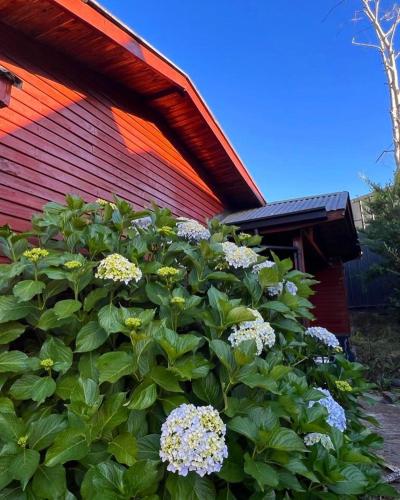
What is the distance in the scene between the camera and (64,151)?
368 centimetres

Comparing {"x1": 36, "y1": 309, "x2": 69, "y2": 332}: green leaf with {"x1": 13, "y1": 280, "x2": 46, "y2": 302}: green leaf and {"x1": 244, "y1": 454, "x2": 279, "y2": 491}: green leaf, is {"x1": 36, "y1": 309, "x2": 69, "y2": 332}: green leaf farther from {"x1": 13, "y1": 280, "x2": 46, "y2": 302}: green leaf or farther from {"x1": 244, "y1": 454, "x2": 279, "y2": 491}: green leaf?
{"x1": 244, "y1": 454, "x2": 279, "y2": 491}: green leaf

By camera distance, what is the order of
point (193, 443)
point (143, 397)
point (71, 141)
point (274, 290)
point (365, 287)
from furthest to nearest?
1. point (365, 287)
2. point (71, 141)
3. point (274, 290)
4. point (143, 397)
5. point (193, 443)

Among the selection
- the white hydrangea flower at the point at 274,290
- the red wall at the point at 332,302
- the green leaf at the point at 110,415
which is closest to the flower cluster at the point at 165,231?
the white hydrangea flower at the point at 274,290

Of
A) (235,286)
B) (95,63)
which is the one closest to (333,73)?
(95,63)

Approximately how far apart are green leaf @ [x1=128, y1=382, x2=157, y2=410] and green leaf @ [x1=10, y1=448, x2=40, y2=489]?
1.17 ft

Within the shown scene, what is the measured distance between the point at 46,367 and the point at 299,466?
109cm

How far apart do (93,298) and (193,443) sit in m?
0.94

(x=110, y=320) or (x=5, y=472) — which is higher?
(x=110, y=320)

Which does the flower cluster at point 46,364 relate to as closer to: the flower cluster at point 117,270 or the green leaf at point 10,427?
the green leaf at point 10,427

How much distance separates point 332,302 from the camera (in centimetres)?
847

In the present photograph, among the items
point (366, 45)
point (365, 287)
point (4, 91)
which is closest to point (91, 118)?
point (4, 91)

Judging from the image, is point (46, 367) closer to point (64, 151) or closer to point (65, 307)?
point (65, 307)

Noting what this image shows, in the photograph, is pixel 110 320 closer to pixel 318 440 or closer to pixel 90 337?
pixel 90 337

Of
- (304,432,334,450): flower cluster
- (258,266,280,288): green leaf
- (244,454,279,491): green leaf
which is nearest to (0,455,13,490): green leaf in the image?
(244,454,279,491): green leaf
